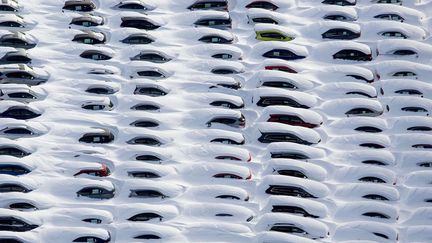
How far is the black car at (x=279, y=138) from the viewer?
226 feet

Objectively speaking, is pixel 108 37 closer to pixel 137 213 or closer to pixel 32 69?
pixel 32 69

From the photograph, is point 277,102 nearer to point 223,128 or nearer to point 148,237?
point 223,128

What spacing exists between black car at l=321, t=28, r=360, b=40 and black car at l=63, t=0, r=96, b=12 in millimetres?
11903

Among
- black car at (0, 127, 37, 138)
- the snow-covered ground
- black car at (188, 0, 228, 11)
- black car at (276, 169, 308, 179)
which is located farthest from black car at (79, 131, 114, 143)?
black car at (188, 0, 228, 11)

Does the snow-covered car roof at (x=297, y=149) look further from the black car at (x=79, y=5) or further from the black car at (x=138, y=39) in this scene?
the black car at (x=79, y=5)

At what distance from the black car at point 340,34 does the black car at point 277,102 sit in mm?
5748

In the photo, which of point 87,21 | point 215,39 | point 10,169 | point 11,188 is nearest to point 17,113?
point 10,169

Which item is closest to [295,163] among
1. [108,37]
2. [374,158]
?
[374,158]

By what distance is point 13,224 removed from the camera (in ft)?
208

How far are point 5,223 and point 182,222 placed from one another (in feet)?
24.1

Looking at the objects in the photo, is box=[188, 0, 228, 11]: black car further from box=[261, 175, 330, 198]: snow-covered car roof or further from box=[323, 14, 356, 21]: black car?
box=[261, 175, 330, 198]: snow-covered car roof

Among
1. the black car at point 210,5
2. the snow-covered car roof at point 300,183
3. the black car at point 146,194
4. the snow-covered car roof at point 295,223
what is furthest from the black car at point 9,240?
the black car at point 210,5

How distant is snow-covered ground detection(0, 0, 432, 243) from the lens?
6406 cm

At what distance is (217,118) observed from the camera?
229ft
